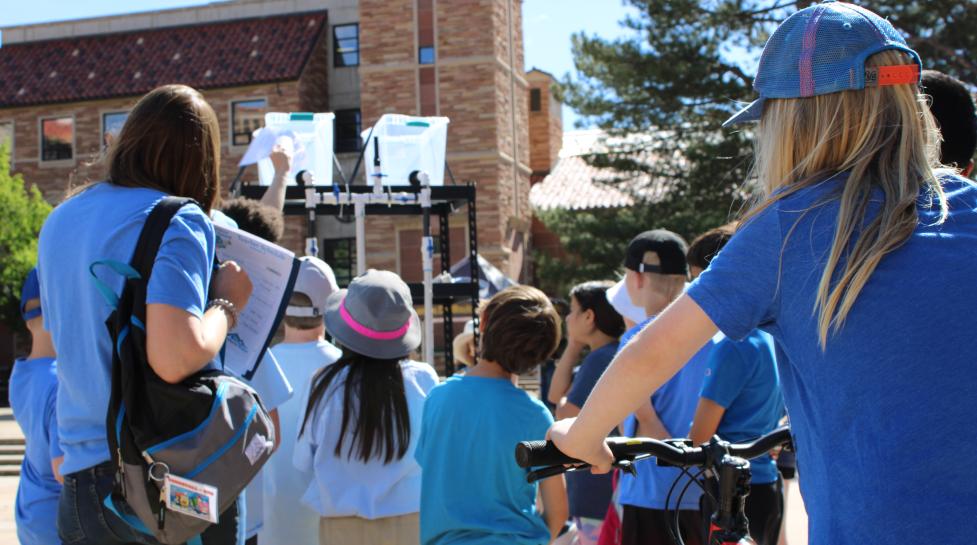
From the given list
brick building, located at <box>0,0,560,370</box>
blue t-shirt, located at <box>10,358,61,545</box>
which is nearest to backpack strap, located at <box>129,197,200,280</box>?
blue t-shirt, located at <box>10,358,61,545</box>

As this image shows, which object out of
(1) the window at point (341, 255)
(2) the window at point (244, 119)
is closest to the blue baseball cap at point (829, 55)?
(1) the window at point (341, 255)

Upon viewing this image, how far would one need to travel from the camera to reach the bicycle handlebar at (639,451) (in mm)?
1755

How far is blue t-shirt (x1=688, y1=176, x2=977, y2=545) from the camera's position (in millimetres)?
1421

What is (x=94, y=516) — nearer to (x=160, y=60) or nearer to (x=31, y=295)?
(x=31, y=295)

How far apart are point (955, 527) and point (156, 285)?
1.65 meters

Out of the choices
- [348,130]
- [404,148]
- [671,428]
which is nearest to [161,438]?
[671,428]

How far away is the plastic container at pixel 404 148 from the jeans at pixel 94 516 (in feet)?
23.1

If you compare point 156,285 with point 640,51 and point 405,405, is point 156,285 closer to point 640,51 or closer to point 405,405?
point 405,405

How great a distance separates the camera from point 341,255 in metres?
30.4

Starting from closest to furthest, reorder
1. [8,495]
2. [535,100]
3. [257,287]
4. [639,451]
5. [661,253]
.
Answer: [639,451] → [257,287] → [661,253] → [8,495] → [535,100]

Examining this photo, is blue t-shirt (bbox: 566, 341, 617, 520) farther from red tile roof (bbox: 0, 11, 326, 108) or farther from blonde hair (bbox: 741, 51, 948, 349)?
red tile roof (bbox: 0, 11, 326, 108)

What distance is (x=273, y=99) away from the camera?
30125 mm

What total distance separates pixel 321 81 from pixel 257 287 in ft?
98.0

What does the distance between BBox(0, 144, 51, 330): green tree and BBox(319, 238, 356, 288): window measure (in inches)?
349
